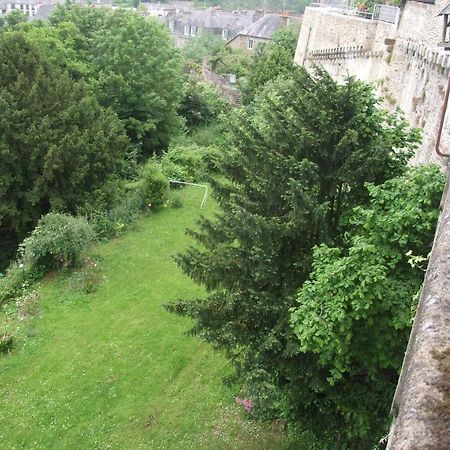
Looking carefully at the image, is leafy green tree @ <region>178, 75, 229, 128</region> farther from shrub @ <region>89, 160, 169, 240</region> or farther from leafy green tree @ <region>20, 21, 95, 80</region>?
shrub @ <region>89, 160, 169, 240</region>

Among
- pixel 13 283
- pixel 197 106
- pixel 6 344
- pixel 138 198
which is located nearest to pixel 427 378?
pixel 6 344

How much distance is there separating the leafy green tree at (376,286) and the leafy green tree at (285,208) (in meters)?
0.99

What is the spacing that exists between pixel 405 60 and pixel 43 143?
12368 millimetres

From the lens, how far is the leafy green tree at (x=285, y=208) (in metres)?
7.96

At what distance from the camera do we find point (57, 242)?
16.5 metres

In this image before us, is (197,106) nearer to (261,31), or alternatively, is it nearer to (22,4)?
(261,31)

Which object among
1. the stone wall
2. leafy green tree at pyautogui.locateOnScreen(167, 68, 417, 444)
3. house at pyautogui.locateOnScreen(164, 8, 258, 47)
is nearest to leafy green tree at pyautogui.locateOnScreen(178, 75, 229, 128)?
the stone wall

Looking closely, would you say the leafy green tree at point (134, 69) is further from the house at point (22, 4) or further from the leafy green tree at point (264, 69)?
the house at point (22, 4)

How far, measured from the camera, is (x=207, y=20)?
71875 millimetres

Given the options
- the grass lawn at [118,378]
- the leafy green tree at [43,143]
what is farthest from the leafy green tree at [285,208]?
the leafy green tree at [43,143]

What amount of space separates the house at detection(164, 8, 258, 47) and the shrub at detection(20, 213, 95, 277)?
188 ft

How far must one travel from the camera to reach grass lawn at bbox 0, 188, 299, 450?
10844 mm

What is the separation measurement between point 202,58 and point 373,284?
49.3 metres

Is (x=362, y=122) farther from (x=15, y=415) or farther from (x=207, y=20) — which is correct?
(x=207, y=20)
